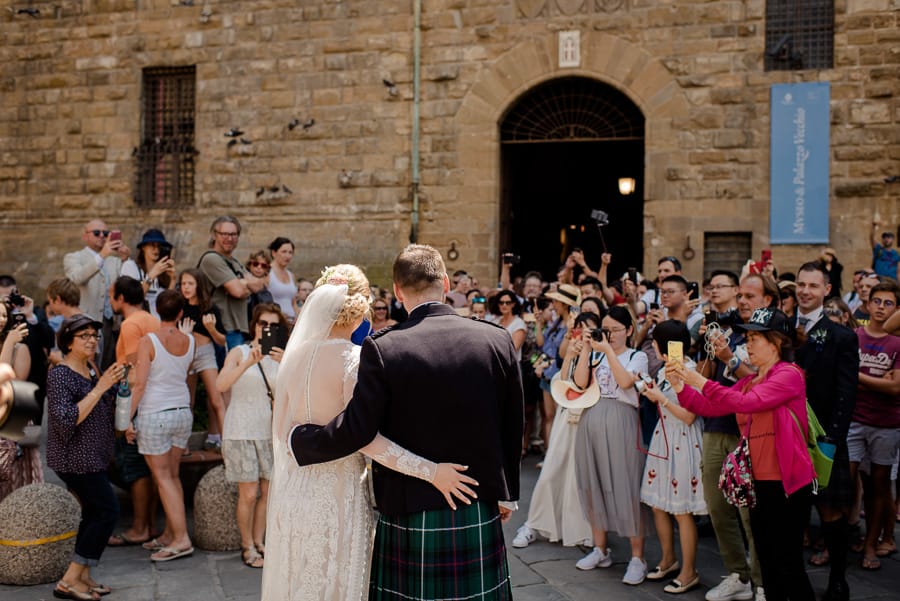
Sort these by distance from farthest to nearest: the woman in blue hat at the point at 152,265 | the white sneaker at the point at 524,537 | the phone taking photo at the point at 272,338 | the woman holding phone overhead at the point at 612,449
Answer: the woman in blue hat at the point at 152,265 < the white sneaker at the point at 524,537 < the woman holding phone overhead at the point at 612,449 < the phone taking photo at the point at 272,338

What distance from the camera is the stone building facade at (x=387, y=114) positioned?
41.5ft

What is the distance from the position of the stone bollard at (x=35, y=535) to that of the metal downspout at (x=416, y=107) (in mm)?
9123

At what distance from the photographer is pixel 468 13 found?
13914 mm

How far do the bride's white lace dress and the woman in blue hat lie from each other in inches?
191

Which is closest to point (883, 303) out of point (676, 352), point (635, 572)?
point (676, 352)

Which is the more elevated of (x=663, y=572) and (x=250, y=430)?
(x=250, y=430)

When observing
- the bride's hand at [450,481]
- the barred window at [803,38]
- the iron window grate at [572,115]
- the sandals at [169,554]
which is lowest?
the sandals at [169,554]

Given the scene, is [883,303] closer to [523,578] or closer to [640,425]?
[640,425]

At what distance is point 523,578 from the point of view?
220 inches

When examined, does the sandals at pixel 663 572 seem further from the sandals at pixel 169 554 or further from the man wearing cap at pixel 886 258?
the man wearing cap at pixel 886 258

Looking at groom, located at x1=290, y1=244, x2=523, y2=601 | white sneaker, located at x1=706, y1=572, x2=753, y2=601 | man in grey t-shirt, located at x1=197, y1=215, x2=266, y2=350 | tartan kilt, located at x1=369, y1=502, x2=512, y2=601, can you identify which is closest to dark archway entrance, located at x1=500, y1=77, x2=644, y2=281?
man in grey t-shirt, located at x1=197, y1=215, x2=266, y2=350

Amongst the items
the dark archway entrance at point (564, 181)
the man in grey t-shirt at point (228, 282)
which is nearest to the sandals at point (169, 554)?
the man in grey t-shirt at point (228, 282)

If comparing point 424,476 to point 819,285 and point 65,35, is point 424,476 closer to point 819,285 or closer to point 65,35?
point 819,285

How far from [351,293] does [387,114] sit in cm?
1104
